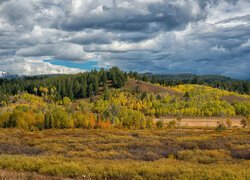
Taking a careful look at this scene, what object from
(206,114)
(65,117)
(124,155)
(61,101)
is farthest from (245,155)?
(61,101)

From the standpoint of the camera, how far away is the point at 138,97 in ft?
649

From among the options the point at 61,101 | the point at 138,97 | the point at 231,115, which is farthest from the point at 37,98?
the point at 231,115

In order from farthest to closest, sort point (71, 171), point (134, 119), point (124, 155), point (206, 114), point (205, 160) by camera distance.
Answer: point (206, 114) → point (134, 119) → point (124, 155) → point (205, 160) → point (71, 171)

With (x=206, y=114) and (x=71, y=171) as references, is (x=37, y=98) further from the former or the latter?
(x=71, y=171)

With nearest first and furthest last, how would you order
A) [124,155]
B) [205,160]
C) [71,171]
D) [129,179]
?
[129,179] → [71,171] → [205,160] → [124,155]

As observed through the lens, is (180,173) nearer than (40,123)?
Yes

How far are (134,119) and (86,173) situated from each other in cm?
9621

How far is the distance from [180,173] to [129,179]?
3076 mm

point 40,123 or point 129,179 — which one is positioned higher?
point 129,179

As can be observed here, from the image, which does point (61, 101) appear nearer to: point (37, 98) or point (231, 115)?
point (37, 98)

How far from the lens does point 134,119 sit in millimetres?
115688

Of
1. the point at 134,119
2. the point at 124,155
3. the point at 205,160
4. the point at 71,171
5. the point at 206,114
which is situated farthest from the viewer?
the point at 206,114

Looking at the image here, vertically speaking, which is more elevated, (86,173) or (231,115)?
(86,173)

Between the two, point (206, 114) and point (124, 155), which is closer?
point (124, 155)
